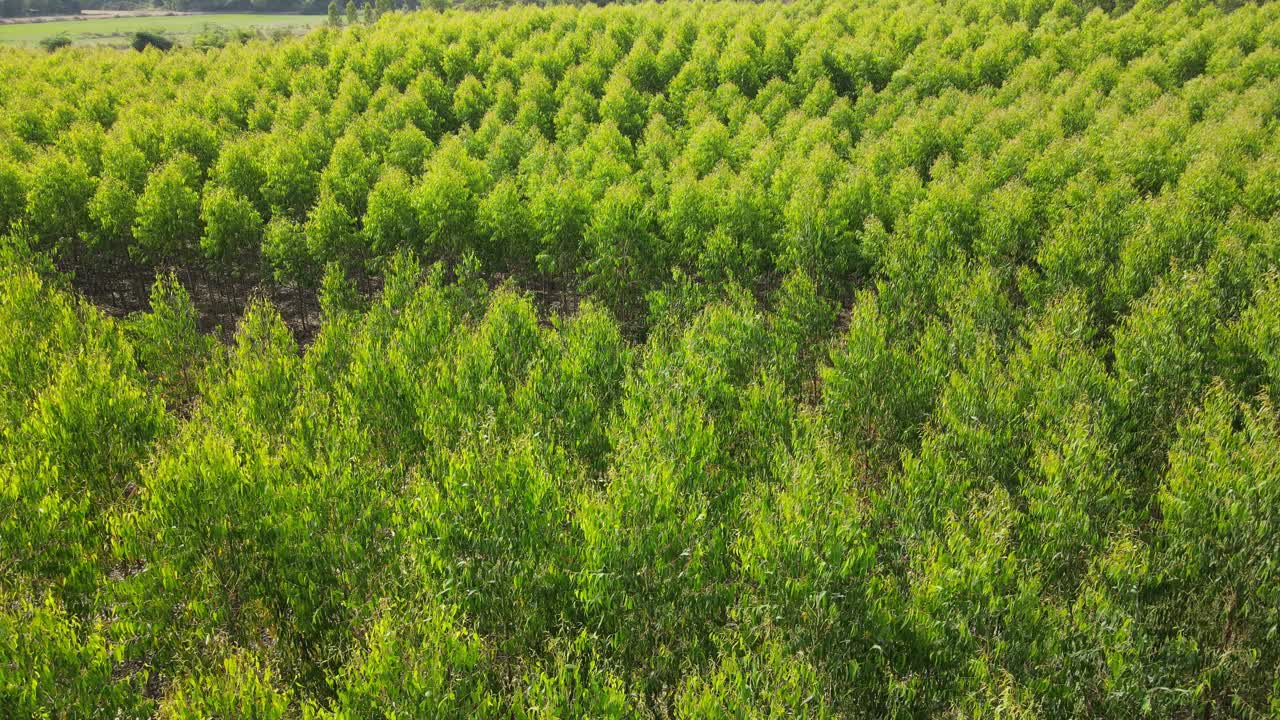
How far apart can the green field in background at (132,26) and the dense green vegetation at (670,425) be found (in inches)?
4426

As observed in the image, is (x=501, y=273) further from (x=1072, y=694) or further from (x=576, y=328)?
(x=1072, y=694)

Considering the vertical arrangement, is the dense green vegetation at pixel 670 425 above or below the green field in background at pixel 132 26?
below

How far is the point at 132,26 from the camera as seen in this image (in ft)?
526

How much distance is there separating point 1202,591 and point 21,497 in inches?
1194

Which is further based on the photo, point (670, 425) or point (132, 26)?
point (132, 26)

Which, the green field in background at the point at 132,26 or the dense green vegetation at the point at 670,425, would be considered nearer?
the dense green vegetation at the point at 670,425

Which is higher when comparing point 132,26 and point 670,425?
point 132,26

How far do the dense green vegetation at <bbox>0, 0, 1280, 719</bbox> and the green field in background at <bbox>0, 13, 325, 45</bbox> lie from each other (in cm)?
11242

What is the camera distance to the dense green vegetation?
1630 cm

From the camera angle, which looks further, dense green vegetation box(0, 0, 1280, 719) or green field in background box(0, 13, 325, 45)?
green field in background box(0, 13, 325, 45)

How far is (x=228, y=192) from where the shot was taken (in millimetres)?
44000

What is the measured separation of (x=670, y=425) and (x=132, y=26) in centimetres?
19286

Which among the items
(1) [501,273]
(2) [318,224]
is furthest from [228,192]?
(1) [501,273]

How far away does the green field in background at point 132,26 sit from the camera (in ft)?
446
